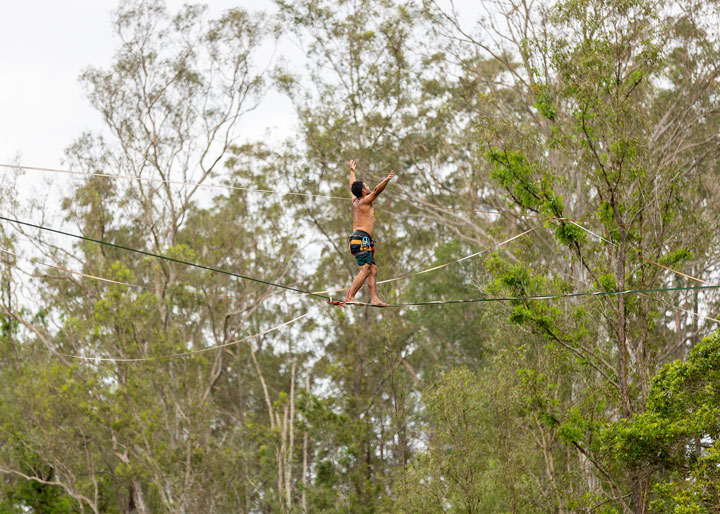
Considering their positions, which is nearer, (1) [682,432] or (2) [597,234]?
(1) [682,432]

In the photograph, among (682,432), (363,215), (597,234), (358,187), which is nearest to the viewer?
(358,187)

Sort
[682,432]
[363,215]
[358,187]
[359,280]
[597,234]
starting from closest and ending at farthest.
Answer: [358,187]
[363,215]
[359,280]
[682,432]
[597,234]

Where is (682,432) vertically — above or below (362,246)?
below

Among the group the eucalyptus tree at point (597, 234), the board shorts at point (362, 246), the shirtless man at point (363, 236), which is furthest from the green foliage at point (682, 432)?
the board shorts at point (362, 246)

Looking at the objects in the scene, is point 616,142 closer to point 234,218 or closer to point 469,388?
point 469,388


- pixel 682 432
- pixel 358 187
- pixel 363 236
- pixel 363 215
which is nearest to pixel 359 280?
pixel 363 236

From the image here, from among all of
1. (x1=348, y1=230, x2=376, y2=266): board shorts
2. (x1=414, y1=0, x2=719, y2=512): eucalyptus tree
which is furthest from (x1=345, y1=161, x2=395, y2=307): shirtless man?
(x1=414, y1=0, x2=719, y2=512): eucalyptus tree

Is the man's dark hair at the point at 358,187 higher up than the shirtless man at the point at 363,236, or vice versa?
the man's dark hair at the point at 358,187

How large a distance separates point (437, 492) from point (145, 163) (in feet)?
48.4

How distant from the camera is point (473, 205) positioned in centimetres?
2352

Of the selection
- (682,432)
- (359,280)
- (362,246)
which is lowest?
(682,432)

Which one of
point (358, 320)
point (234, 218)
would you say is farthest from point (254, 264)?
point (358, 320)

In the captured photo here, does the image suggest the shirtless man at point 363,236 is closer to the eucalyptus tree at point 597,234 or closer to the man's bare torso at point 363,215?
the man's bare torso at point 363,215

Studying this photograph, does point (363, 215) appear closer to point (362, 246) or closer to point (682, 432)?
point (362, 246)
